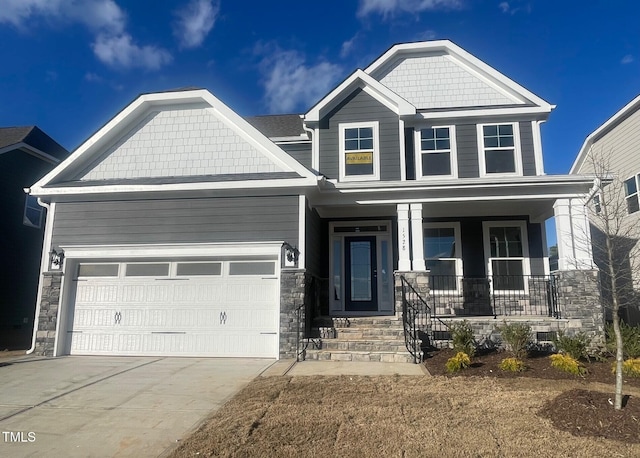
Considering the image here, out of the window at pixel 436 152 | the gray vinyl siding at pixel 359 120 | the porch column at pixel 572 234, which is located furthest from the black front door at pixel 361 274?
the porch column at pixel 572 234

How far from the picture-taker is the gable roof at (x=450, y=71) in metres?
11.1

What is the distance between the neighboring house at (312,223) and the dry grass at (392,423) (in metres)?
2.48

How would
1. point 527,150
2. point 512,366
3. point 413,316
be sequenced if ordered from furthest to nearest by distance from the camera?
point 527,150
point 413,316
point 512,366

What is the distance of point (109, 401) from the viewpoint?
5254 millimetres

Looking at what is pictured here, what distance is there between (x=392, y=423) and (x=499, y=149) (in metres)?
8.50

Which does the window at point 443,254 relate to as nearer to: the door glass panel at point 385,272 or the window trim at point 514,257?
the window trim at point 514,257

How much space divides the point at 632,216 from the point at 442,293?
7572mm

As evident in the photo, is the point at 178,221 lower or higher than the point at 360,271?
higher

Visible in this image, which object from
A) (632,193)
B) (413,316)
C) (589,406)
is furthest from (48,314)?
(632,193)

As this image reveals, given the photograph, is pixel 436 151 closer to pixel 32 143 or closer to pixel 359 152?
pixel 359 152

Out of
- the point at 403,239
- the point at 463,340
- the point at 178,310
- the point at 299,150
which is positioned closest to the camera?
the point at 463,340

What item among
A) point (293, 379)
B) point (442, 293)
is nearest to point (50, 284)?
point (293, 379)

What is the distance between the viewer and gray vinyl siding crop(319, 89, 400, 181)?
10.5 metres

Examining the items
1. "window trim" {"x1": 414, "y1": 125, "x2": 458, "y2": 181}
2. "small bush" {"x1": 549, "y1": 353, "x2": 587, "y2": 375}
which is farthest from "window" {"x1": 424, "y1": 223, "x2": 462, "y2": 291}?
"small bush" {"x1": 549, "y1": 353, "x2": 587, "y2": 375}
